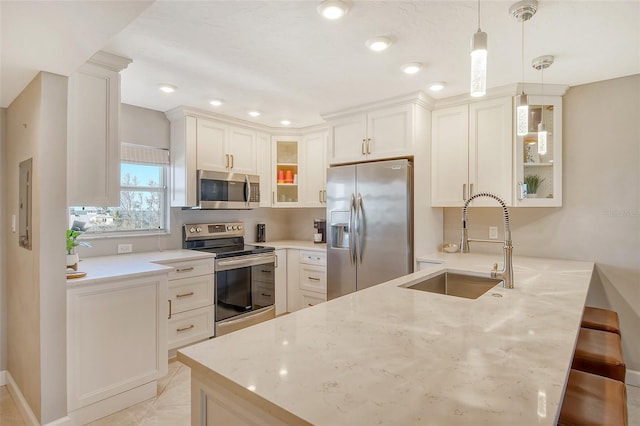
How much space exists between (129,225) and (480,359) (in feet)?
11.0

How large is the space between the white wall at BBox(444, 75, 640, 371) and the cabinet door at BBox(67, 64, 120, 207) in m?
3.43

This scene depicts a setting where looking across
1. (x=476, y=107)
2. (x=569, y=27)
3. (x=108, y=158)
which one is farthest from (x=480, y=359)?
(x=476, y=107)

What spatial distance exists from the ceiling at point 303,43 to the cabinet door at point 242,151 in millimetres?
849

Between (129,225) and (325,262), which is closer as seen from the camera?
(129,225)

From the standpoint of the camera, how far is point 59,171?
1.94m

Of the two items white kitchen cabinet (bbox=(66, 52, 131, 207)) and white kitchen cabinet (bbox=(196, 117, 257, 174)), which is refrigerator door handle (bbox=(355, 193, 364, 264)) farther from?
white kitchen cabinet (bbox=(66, 52, 131, 207))

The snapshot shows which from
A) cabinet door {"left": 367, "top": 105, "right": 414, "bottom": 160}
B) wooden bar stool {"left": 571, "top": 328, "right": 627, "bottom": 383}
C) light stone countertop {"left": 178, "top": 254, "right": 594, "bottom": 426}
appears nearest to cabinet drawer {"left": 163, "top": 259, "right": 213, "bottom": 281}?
cabinet door {"left": 367, "top": 105, "right": 414, "bottom": 160}

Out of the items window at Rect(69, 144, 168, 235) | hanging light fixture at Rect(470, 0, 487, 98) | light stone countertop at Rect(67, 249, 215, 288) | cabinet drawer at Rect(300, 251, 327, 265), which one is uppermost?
hanging light fixture at Rect(470, 0, 487, 98)

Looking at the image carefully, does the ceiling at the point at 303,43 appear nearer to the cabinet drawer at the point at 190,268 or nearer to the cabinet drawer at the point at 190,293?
the cabinet drawer at the point at 190,268

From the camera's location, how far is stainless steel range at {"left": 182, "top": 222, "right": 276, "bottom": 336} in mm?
3365

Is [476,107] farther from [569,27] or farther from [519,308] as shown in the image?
[519,308]

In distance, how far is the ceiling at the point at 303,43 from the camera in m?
1.49

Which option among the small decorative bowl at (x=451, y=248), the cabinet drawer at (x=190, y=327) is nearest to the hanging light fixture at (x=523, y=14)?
the small decorative bowl at (x=451, y=248)

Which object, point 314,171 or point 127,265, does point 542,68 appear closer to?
point 314,171
